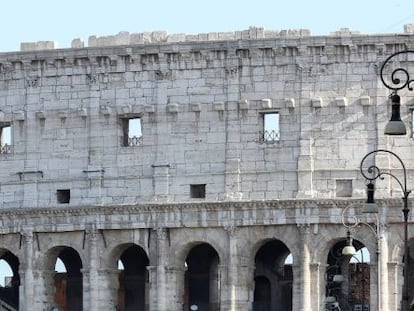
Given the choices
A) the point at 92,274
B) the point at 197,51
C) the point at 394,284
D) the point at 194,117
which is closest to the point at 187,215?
the point at 194,117

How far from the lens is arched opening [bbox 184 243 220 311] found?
110 metres

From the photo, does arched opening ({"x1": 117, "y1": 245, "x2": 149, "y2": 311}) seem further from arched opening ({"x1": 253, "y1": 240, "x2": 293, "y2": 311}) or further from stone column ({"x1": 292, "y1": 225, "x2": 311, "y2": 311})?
stone column ({"x1": 292, "y1": 225, "x2": 311, "y2": 311})

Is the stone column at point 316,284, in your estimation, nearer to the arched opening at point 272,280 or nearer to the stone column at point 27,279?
the arched opening at point 272,280

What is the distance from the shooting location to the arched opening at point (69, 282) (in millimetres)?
113438

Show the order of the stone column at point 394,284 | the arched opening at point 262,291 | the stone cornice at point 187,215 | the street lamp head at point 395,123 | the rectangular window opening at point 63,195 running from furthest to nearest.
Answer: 1. the arched opening at point 262,291
2. the rectangular window opening at point 63,195
3. the stone cornice at point 187,215
4. the stone column at point 394,284
5. the street lamp head at point 395,123

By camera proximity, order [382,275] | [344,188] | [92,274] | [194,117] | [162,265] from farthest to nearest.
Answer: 1. [92,274]
2. [194,117]
3. [162,265]
4. [344,188]
5. [382,275]

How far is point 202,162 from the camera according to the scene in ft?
346

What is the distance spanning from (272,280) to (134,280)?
717cm

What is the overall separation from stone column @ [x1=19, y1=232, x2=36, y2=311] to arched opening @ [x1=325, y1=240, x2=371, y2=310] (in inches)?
550

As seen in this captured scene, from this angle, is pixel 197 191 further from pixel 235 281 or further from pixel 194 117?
pixel 235 281

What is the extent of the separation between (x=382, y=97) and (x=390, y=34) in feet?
9.41

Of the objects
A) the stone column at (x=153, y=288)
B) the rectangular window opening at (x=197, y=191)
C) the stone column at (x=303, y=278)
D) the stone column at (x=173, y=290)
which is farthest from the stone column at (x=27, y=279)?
the stone column at (x=303, y=278)

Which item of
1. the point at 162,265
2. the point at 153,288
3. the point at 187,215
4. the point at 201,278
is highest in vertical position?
the point at 187,215

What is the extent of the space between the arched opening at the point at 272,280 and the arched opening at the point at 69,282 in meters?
8.96
